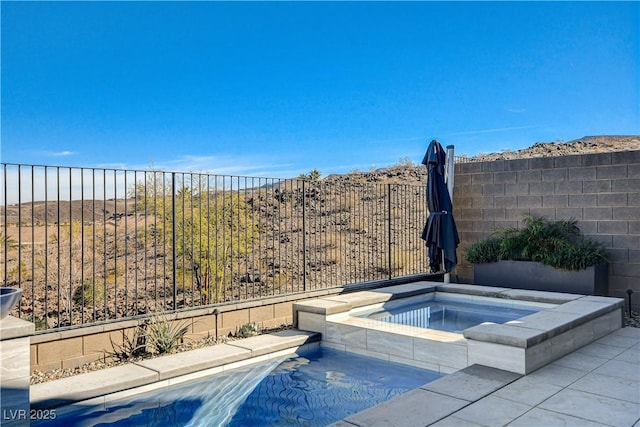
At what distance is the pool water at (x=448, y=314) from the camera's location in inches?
214

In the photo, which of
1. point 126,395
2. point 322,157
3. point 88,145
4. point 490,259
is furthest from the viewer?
point 322,157

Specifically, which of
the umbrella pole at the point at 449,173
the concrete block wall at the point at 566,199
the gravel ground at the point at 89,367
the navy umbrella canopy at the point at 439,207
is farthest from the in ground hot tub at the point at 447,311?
the gravel ground at the point at 89,367

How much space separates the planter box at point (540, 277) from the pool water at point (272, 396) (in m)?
3.42

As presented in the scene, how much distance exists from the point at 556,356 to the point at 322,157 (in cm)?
Result: 1354

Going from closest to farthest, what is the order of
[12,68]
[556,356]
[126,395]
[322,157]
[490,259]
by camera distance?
[126,395] < [556,356] < [12,68] < [490,259] < [322,157]

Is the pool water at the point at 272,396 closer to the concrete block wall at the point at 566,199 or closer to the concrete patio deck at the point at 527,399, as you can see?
the concrete patio deck at the point at 527,399

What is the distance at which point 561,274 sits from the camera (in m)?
6.66

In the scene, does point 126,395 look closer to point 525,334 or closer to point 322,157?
point 525,334

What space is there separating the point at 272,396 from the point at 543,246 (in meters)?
5.13

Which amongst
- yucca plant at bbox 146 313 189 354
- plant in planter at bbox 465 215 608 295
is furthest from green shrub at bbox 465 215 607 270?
yucca plant at bbox 146 313 189 354

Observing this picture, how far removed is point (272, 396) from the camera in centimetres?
375

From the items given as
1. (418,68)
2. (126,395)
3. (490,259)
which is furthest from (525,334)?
(418,68)

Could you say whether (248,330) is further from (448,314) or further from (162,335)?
(448,314)

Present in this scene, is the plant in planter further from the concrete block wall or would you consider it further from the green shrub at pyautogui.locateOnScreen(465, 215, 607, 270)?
the concrete block wall
